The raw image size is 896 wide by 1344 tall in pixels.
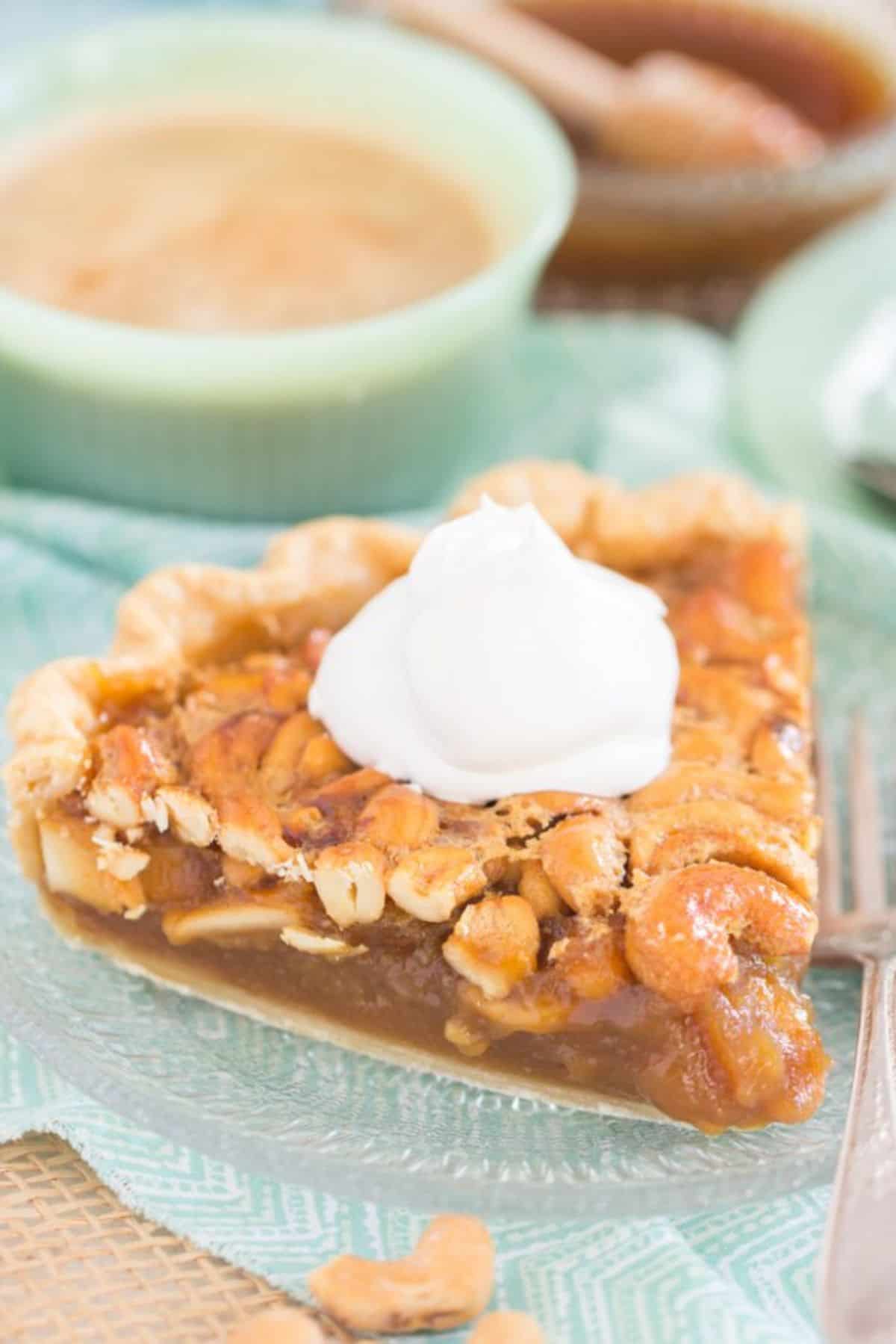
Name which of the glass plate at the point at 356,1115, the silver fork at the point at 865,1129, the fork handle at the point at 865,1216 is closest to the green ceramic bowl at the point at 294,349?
the glass plate at the point at 356,1115

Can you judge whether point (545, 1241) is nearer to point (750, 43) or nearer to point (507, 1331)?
point (507, 1331)

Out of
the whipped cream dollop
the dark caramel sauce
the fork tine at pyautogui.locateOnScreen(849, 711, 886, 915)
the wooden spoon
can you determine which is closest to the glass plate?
the fork tine at pyautogui.locateOnScreen(849, 711, 886, 915)

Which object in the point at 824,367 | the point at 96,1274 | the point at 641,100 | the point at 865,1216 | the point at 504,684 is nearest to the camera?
the point at 865,1216

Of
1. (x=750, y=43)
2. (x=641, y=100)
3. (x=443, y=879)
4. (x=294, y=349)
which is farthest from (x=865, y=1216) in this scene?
(x=750, y=43)

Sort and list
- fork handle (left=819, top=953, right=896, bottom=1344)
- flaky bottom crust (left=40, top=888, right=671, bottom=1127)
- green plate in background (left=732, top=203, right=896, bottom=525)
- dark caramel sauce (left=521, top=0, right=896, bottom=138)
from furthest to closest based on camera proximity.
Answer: dark caramel sauce (left=521, top=0, right=896, bottom=138) → green plate in background (left=732, top=203, right=896, bottom=525) → flaky bottom crust (left=40, top=888, right=671, bottom=1127) → fork handle (left=819, top=953, right=896, bottom=1344)

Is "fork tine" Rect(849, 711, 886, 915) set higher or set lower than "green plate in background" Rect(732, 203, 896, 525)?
lower

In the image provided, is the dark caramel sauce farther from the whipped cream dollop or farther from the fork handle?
the fork handle

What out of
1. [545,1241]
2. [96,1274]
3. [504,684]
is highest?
[504,684]
